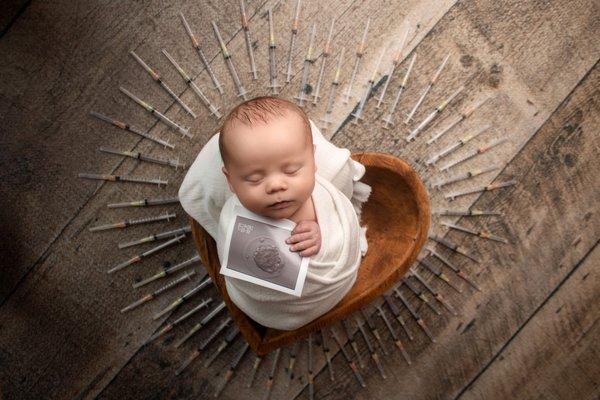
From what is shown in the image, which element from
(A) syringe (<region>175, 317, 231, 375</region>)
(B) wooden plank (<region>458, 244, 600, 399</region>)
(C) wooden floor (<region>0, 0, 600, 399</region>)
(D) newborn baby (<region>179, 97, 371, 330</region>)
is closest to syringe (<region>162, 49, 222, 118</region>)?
(C) wooden floor (<region>0, 0, 600, 399</region>)

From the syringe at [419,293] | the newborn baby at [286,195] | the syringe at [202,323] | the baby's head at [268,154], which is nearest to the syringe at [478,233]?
the syringe at [419,293]

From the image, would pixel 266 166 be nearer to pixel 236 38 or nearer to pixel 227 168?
pixel 227 168

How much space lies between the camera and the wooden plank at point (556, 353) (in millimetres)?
1723

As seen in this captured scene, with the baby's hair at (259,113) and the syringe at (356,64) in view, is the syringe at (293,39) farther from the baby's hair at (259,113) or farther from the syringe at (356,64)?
the baby's hair at (259,113)

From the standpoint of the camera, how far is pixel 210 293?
5.58ft

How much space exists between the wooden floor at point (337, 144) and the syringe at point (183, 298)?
23mm

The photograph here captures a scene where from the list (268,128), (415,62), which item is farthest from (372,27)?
(268,128)

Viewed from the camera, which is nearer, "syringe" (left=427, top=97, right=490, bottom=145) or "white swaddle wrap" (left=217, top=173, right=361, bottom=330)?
"white swaddle wrap" (left=217, top=173, right=361, bottom=330)

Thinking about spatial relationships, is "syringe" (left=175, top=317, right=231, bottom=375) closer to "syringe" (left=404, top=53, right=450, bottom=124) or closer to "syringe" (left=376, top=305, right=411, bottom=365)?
"syringe" (left=376, top=305, right=411, bottom=365)

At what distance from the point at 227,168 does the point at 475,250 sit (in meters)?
1.00

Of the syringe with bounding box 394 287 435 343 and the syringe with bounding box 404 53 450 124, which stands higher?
the syringe with bounding box 404 53 450 124

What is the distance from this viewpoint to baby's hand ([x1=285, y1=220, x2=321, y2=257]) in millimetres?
1217

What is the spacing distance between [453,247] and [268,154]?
0.89 meters

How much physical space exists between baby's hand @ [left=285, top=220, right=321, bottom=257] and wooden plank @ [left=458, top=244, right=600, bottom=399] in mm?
929
